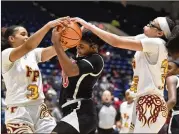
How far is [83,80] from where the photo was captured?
3.53 metres

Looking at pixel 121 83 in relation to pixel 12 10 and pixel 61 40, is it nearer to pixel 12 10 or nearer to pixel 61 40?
pixel 12 10

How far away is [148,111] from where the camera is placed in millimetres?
3641

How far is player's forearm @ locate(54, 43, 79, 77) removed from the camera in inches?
131

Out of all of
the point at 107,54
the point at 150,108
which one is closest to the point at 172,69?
the point at 150,108

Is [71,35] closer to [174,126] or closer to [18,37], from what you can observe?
[18,37]

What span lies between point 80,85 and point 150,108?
66 cm

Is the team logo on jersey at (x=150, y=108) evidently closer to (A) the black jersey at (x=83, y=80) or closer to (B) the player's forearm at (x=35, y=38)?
(A) the black jersey at (x=83, y=80)

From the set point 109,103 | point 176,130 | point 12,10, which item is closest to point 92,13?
point 12,10

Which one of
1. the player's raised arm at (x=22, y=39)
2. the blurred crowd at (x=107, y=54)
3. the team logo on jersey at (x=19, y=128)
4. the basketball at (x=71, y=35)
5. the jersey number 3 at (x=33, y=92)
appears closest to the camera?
the basketball at (x=71, y=35)

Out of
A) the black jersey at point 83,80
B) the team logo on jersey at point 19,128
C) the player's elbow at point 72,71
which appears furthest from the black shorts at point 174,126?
the team logo on jersey at point 19,128

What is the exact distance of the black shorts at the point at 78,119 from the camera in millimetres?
3420

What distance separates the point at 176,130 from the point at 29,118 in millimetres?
1453

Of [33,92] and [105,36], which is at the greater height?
[105,36]

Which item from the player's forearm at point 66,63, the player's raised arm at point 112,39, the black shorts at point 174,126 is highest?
the player's raised arm at point 112,39
